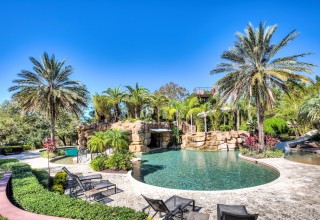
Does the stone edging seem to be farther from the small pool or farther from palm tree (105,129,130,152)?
the small pool

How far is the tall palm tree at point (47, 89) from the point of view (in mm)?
20078

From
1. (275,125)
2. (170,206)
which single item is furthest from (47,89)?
(275,125)

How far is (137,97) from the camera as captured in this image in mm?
30094

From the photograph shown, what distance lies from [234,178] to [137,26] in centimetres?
1631

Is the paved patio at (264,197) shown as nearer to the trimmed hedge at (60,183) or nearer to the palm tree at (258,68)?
the trimmed hedge at (60,183)

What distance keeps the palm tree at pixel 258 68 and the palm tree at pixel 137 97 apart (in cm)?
1503

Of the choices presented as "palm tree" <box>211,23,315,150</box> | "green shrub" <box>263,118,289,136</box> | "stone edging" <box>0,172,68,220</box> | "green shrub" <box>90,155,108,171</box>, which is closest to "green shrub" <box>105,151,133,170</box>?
"green shrub" <box>90,155,108,171</box>

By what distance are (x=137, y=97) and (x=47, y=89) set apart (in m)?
12.4

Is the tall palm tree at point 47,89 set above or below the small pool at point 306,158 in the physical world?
above

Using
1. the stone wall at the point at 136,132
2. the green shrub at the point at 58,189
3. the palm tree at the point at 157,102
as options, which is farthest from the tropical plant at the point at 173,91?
the green shrub at the point at 58,189

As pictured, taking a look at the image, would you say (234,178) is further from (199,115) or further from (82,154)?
(199,115)

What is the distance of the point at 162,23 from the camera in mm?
20750

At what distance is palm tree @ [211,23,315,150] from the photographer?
49.6 feet

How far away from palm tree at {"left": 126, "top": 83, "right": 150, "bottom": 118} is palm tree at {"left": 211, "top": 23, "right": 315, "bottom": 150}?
15.0 meters
